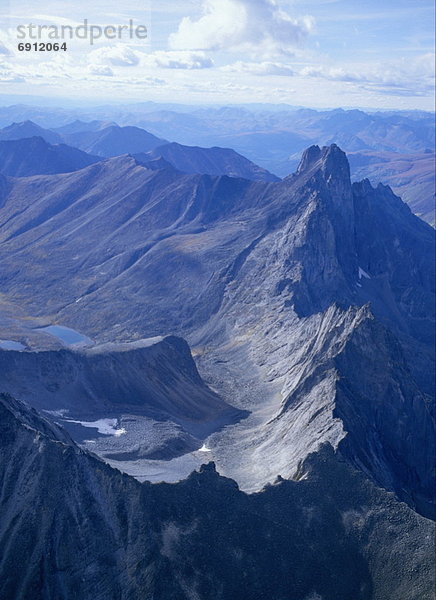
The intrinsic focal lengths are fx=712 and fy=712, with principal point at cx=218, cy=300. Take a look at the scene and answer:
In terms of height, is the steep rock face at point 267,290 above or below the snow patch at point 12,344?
above

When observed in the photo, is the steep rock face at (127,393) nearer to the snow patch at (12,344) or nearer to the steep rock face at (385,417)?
the steep rock face at (385,417)

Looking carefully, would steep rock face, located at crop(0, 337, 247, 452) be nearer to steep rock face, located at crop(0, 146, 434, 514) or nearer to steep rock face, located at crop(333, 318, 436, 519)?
steep rock face, located at crop(0, 146, 434, 514)

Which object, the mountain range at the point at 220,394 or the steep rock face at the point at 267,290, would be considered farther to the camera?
the steep rock face at the point at 267,290

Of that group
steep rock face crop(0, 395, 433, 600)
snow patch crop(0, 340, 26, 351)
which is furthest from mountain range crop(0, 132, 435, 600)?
snow patch crop(0, 340, 26, 351)

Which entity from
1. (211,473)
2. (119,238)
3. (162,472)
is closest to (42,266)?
(119,238)

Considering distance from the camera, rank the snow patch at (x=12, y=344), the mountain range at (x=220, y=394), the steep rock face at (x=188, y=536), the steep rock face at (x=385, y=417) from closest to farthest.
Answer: the steep rock face at (x=188, y=536) → the mountain range at (x=220, y=394) → the steep rock face at (x=385, y=417) → the snow patch at (x=12, y=344)

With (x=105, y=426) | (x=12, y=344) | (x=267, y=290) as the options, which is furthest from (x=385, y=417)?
(x=12, y=344)

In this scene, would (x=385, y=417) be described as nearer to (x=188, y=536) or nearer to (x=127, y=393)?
(x=127, y=393)

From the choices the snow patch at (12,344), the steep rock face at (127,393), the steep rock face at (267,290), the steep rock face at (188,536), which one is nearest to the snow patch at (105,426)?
the steep rock face at (127,393)

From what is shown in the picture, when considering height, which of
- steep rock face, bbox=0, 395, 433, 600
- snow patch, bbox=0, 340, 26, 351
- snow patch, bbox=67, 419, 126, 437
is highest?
steep rock face, bbox=0, 395, 433, 600
